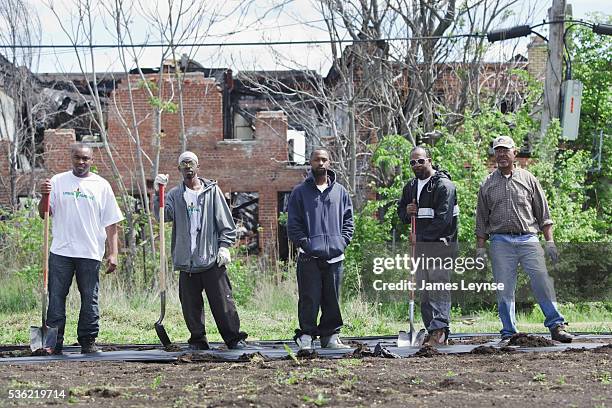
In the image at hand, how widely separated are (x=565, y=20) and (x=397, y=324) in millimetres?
6255

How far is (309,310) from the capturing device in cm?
994

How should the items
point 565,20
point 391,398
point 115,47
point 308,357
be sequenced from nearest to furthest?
1. point 391,398
2. point 308,357
3. point 565,20
4. point 115,47

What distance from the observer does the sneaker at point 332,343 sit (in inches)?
389

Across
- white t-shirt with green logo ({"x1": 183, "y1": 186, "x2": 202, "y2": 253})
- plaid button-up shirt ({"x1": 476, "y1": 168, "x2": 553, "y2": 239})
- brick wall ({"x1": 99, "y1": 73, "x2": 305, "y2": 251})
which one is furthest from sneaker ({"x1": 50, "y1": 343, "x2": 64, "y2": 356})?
brick wall ({"x1": 99, "y1": 73, "x2": 305, "y2": 251})

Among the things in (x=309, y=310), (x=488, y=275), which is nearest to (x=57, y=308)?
(x=309, y=310)

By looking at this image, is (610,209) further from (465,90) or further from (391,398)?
(391,398)

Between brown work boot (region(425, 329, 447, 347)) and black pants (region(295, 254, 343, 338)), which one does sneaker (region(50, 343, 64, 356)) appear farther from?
brown work boot (region(425, 329, 447, 347))

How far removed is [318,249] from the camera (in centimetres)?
989

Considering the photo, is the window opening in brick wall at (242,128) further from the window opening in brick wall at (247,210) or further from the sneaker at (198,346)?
the sneaker at (198,346)

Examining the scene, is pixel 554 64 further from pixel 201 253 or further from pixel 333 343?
pixel 201 253

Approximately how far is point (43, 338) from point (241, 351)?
6.15 ft

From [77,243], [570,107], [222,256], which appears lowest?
[222,256]

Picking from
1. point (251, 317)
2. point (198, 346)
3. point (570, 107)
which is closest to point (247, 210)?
point (570, 107)

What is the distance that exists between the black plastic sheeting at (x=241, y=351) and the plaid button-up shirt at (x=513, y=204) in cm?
116
